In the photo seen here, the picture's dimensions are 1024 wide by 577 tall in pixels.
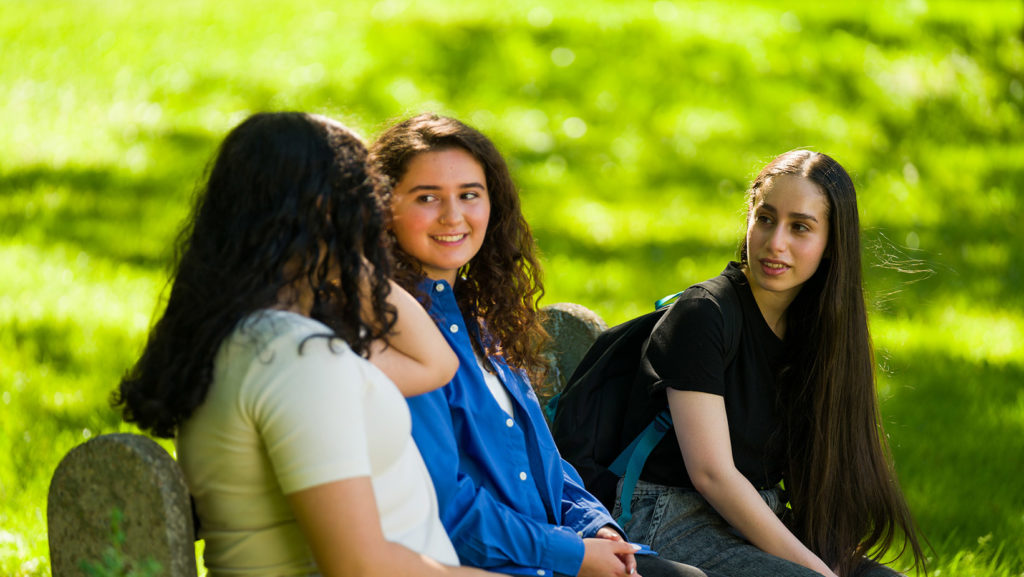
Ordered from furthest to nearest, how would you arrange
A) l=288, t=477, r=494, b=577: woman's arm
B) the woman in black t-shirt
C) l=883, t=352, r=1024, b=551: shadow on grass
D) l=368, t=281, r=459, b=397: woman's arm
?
l=883, t=352, r=1024, b=551: shadow on grass → the woman in black t-shirt → l=368, t=281, r=459, b=397: woman's arm → l=288, t=477, r=494, b=577: woman's arm

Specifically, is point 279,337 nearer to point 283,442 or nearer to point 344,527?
point 283,442

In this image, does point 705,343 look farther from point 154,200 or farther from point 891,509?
point 154,200

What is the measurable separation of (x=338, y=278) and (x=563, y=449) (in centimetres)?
131

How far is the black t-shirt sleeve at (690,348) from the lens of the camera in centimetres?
308

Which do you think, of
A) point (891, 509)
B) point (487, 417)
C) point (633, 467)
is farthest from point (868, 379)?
point (487, 417)

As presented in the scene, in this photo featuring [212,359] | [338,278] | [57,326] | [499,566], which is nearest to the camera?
[212,359]

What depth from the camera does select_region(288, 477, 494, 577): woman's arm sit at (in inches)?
78.7

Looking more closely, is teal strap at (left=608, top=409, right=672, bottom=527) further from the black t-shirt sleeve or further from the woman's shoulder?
the woman's shoulder

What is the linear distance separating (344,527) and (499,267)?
1.27 m

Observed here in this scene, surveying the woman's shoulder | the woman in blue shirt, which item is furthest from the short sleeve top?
the woman in blue shirt

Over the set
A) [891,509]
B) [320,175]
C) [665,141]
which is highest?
[665,141]

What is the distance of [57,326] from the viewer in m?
5.98

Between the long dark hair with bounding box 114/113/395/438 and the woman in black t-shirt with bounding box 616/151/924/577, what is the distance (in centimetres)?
118

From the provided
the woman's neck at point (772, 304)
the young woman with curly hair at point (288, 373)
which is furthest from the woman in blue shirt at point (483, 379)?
the woman's neck at point (772, 304)
